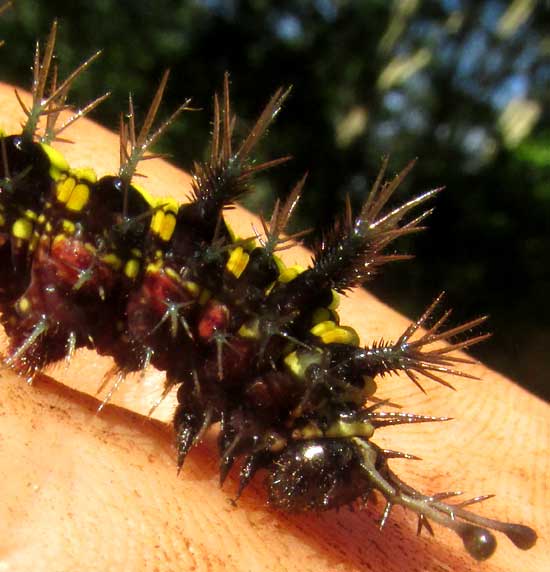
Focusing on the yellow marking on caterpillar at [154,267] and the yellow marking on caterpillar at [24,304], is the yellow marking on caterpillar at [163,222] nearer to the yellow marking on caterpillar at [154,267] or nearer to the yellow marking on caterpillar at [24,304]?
the yellow marking on caterpillar at [154,267]

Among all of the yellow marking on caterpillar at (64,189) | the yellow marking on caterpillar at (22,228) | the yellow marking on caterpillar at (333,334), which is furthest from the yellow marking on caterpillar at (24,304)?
the yellow marking on caterpillar at (333,334)

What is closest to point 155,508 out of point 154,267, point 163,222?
point 154,267

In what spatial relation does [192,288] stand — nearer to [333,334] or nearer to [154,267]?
[154,267]

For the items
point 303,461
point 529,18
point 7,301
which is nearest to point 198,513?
point 303,461

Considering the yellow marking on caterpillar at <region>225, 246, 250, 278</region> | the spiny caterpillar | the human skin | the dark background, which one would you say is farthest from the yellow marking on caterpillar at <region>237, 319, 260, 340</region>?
the dark background

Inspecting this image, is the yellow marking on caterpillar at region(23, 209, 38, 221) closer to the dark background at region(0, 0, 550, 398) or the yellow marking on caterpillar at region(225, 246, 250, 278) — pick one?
the yellow marking on caterpillar at region(225, 246, 250, 278)

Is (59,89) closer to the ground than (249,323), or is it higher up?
higher up

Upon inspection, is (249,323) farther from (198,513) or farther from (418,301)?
(418,301)
